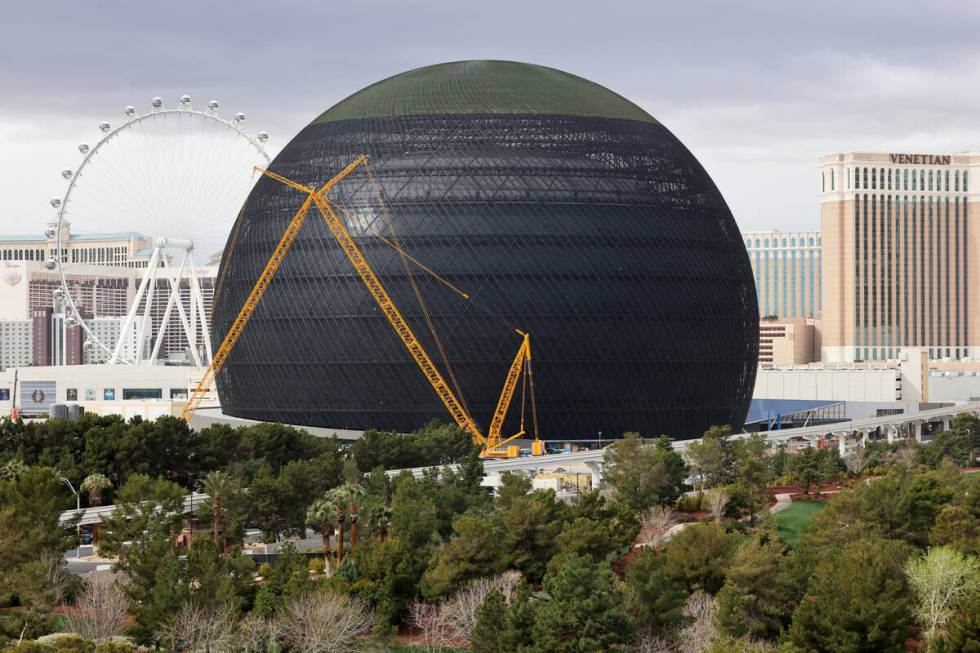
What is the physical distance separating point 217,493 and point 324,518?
6424 mm

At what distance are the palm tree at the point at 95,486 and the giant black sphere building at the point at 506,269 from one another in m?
27.9

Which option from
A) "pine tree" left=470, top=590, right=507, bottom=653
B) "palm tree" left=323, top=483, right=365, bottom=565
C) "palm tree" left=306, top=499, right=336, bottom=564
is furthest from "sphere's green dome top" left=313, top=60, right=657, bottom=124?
"pine tree" left=470, top=590, right=507, bottom=653

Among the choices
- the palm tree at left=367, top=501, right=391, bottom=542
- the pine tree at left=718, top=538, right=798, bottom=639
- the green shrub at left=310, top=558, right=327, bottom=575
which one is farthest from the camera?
the palm tree at left=367, top=501, right=391, bottom=542

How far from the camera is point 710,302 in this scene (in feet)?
395

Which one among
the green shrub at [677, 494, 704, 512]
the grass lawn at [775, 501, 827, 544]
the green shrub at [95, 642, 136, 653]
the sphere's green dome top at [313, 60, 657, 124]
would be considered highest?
the sphere's green dome top at [313, 60, 657, 124]

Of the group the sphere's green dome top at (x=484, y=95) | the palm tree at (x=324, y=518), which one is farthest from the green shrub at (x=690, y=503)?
the sphere's green dome top at (x=484, y=95)

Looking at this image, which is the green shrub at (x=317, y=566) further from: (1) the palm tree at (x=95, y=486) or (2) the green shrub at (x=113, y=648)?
(1) the palm tree at (x=95, y=486)

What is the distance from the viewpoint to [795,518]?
92.3 metres

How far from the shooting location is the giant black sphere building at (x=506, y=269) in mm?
114812

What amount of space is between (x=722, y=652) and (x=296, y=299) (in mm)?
70430

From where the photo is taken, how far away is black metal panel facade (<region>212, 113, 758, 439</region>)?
114750 mm

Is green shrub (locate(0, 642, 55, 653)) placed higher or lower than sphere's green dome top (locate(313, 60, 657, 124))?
lower

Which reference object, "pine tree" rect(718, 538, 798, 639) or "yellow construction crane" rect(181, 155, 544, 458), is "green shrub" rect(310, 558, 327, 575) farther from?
"yellow construction crane" rect(181, 155, 544, 458)

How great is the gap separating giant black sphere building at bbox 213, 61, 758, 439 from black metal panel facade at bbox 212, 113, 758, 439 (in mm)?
114
